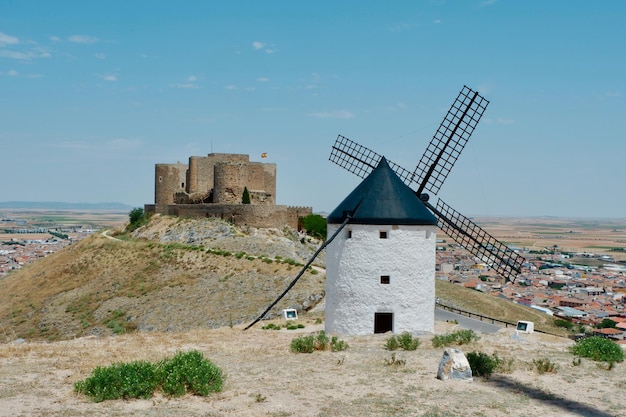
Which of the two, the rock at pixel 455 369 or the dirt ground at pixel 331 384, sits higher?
the rock at pixel 455 369

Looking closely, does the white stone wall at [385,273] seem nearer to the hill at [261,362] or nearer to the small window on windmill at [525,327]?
the hill at [261,362]

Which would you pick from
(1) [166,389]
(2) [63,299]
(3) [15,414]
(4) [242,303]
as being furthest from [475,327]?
(2) [63,299]

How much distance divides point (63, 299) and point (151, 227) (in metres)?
11.6

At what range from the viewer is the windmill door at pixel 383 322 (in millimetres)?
19188

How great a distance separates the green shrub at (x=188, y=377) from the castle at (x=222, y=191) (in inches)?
1265

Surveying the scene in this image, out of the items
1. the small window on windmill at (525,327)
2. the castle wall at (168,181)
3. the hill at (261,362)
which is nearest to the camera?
the hill at (261,362)

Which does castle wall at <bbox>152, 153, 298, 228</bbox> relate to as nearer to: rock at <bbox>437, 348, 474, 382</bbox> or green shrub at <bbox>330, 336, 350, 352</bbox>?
green shrub at <bbox>330, 336, 350, 352</bbox>

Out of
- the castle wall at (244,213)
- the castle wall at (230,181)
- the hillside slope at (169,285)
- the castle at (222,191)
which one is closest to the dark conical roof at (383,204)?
the hillside slope at (169,285)

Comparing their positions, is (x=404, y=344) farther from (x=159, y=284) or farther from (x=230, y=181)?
(x=230, y=181)

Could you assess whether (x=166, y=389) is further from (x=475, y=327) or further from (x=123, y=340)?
(x=475, y=327)

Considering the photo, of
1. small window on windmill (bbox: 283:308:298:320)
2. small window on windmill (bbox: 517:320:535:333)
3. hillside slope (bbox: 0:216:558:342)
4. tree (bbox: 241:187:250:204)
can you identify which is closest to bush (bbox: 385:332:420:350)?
small window on windmill (bbox: 517:320:535:333)

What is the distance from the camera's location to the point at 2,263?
105m

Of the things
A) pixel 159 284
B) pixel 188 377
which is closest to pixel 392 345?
pixel 188 377

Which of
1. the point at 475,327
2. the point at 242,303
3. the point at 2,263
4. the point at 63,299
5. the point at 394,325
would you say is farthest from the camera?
the point at 2,263
